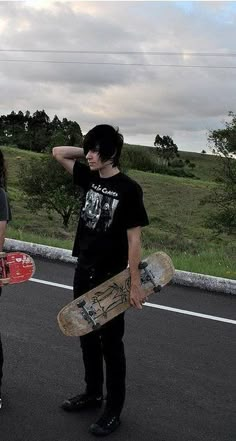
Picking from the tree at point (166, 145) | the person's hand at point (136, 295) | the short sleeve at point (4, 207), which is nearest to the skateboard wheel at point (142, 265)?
the person's hand at point (136, 295)

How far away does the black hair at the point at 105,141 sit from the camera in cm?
323

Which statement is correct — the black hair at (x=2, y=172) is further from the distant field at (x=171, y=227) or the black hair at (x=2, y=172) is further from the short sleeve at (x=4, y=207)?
the distant field at (x=171, y=227)

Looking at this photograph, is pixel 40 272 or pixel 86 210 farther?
pixel 40 272

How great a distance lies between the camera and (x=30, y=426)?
134 inches

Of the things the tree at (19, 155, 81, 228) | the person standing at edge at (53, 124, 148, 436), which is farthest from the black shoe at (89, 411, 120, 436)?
the tree at (19, 155, 81, 228)

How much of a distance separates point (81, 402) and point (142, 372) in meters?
0.81

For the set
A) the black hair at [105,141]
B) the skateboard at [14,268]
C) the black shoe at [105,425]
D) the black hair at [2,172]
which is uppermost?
the black hair at [105,141]

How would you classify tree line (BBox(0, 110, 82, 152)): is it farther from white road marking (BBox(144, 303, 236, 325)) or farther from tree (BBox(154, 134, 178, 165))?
white road marking (BBox(144, 303, 236, 325))

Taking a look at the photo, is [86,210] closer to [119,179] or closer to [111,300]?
[119,179]

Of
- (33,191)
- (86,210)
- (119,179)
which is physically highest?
(119,179)

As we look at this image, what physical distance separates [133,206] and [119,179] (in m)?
0.20

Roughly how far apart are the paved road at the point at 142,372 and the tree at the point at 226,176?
15.8m

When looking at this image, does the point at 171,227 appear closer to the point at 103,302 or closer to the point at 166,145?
the point at 103,302

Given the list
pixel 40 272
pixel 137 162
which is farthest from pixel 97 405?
pixel 137 162
